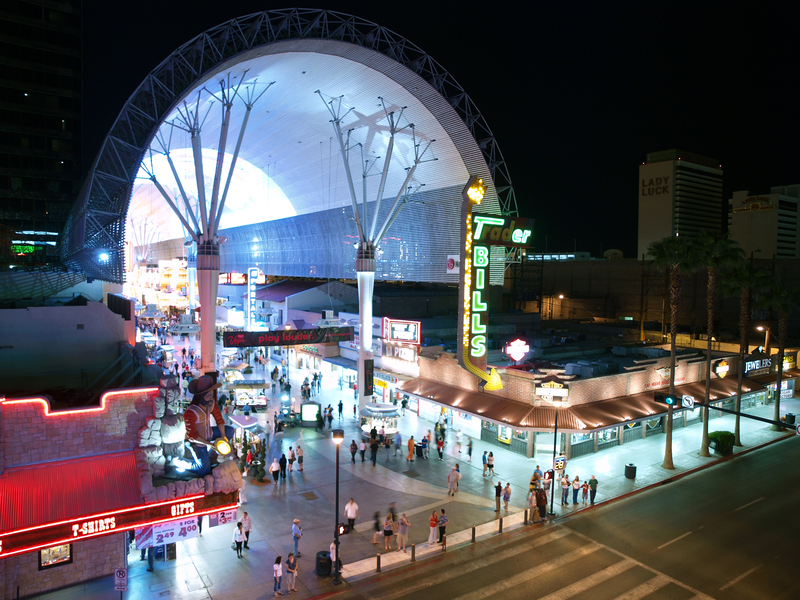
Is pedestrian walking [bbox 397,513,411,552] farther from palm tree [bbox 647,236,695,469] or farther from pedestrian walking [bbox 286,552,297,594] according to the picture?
palm tree [bbox 647,236,695,469]

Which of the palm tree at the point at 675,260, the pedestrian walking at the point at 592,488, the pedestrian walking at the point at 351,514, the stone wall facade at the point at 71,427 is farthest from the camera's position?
the palm tree at the point at 675,260

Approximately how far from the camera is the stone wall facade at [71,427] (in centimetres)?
1319

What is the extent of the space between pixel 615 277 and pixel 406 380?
154 ft

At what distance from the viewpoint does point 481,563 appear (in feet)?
52.1

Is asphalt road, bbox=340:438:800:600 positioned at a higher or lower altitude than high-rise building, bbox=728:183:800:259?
lower

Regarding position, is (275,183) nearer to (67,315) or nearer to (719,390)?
(67,315)

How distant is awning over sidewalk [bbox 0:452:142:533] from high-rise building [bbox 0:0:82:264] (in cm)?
4680

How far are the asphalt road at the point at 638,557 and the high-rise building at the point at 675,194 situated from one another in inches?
5695

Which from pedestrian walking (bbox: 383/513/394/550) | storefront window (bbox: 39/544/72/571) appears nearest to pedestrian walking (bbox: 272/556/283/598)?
pedestrian walking (bbox: 383/513/394/550)

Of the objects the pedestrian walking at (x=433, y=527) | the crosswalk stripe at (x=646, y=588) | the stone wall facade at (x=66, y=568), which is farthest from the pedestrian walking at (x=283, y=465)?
the crosswalk stripe at (x=646, y=588)

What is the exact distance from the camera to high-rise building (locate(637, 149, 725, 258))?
156m

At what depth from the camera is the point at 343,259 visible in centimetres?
5256

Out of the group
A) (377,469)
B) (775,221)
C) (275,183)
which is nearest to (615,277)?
(275,183)

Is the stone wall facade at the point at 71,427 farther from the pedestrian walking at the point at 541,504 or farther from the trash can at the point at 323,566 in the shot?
the pedestrian walking at the point at 541,504
